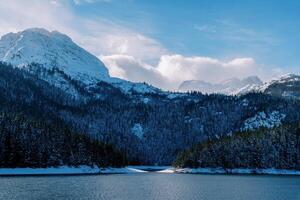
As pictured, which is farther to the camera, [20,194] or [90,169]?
[90,169]

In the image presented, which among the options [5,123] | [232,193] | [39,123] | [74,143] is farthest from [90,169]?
[232,193]

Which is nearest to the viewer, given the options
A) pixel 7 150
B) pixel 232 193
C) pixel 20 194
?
pixel 20 194

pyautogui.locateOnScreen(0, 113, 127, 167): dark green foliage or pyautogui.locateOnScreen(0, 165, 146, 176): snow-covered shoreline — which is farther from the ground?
pyautogui.locateOnScreen(0, 113, 127, 167): dark green foliage

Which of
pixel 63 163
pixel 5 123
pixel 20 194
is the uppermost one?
pixel 5 123

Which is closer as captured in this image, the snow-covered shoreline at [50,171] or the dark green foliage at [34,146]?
the snow-covered shoreline at [50,171]

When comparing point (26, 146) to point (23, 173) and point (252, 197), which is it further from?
point (252, 197)

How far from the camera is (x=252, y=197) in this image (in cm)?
9500

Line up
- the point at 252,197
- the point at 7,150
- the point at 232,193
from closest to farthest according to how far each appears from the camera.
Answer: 1. the point at 252,197
2. the point at 232,193
3. the point at 7,150

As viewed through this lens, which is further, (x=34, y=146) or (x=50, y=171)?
(x=50, y=171)

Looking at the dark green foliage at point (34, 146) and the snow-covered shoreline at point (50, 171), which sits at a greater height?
the dark green foliage at point (34, 146)

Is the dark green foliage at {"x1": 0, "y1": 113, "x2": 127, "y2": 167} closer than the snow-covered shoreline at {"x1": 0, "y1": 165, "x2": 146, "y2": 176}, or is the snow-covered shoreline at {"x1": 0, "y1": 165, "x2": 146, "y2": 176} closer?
the snow-covered shoreline at {"x1": 0, "y1": 165, "x2": 146, "y2": 176}

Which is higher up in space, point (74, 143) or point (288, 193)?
point (74, 143)

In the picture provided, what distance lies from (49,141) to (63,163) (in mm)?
10731

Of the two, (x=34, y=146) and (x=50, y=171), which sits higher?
(x=34, y=146)
